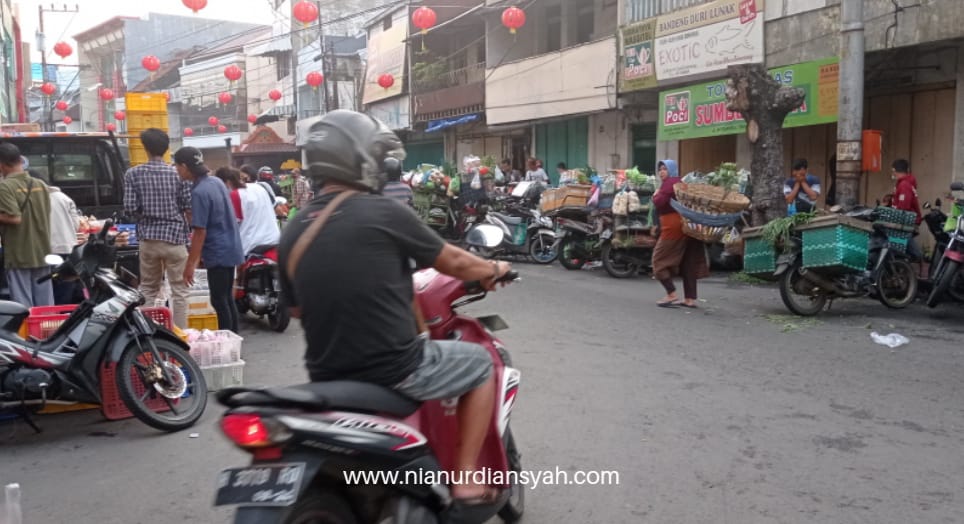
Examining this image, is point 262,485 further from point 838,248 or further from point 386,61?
point 386,61

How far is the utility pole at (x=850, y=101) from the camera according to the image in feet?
34.3

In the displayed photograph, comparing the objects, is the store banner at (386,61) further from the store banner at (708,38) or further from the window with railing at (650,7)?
the store banner at (708,38)

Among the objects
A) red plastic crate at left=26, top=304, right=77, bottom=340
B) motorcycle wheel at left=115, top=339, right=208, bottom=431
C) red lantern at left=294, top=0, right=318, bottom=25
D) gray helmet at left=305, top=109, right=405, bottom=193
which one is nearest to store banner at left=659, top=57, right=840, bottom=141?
red lantern at left=294, top=0, right=318, bottom=25

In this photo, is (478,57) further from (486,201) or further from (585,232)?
(585,232)

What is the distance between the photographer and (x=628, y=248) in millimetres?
12336

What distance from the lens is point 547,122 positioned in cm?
2311

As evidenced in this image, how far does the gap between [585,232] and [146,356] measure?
8744 millimetres

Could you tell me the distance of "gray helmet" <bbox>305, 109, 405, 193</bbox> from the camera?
113 inches

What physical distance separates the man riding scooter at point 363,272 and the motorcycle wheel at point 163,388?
8.14ft

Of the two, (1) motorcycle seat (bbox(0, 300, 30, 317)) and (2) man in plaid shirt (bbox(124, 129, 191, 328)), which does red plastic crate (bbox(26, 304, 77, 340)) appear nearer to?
(1) motorcycle seat (bbox(0, 300, 30, 317))

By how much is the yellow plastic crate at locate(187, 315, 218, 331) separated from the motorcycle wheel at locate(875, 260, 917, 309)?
6.76 meters

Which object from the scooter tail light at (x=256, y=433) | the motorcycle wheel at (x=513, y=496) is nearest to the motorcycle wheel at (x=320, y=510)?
the scooter tail light at (x=256, y=433)

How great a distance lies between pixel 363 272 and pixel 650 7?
16.1 m

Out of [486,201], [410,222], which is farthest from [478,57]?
[410,222]
